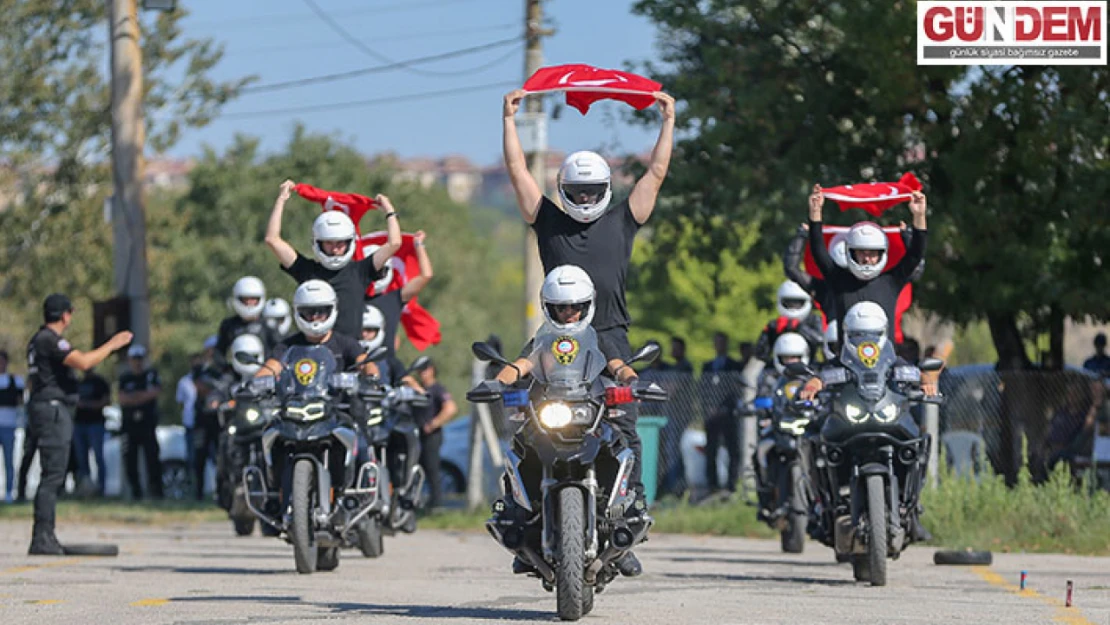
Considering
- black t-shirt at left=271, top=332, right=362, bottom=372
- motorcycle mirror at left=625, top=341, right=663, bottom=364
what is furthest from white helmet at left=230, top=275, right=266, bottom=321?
motorcycle mirror at left=625, top=341, right=663, bottom=364

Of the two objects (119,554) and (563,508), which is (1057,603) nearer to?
(563,508)

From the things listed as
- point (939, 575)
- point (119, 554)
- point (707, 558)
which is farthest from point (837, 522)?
point (119, 554)

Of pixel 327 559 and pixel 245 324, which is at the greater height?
pixel 245 324

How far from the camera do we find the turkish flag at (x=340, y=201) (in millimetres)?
17109

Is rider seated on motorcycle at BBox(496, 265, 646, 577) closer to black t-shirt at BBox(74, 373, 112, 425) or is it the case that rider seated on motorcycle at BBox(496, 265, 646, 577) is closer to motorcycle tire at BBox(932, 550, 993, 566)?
motorcycle tire at BBox(932, 550, 993, 566)

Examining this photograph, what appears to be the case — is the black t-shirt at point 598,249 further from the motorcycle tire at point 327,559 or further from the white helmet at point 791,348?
the white helmet at point 791,348

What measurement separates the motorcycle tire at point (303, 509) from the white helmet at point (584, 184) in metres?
3.07

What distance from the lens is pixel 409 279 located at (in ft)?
62.0

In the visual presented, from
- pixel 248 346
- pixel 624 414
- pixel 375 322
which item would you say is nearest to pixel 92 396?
pixel 248 346

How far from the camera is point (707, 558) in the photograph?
16188mm

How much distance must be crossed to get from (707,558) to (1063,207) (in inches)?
289

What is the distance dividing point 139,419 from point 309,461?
1181cm

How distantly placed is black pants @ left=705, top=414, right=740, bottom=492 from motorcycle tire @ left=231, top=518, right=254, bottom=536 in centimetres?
511

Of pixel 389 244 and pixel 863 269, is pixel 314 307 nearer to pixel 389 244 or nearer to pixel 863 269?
pixel 389 244
